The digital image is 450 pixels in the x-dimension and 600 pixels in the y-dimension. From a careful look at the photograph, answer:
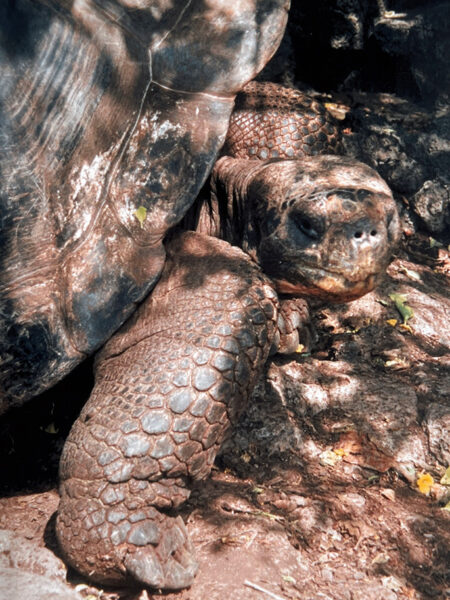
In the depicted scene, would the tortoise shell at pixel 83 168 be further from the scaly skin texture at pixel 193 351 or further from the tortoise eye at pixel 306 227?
the tortoise eye at pixel 306 227

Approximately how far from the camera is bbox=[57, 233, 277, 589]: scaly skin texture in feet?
8.12

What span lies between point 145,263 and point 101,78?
2.87 feet

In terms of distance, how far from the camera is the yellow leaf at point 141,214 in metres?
2.85

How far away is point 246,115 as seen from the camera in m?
4.19

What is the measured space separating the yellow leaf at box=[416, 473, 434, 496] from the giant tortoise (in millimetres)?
959

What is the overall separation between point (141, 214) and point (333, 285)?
0.95m

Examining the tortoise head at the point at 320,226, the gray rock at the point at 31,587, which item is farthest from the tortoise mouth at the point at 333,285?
the gray rock at the point at 31,587

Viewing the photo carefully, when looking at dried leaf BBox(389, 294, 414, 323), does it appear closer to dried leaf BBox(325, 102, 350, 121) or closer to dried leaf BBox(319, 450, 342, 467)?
dried leaf BBox(319, 450, 342, 467)

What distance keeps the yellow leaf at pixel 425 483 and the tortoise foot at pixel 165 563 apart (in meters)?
1.18

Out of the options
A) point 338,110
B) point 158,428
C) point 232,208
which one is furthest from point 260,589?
point 338,110

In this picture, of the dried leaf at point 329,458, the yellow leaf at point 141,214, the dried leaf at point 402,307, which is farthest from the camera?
the dried leaf at point 402,307

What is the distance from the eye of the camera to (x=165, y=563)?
245cm

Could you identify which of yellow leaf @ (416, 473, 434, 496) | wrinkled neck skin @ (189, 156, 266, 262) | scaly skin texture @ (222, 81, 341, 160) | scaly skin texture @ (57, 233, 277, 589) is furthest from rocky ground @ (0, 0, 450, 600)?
scaly skin texture @ (222, 81, 341, 160)

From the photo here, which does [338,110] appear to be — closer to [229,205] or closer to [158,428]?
[229,205]
